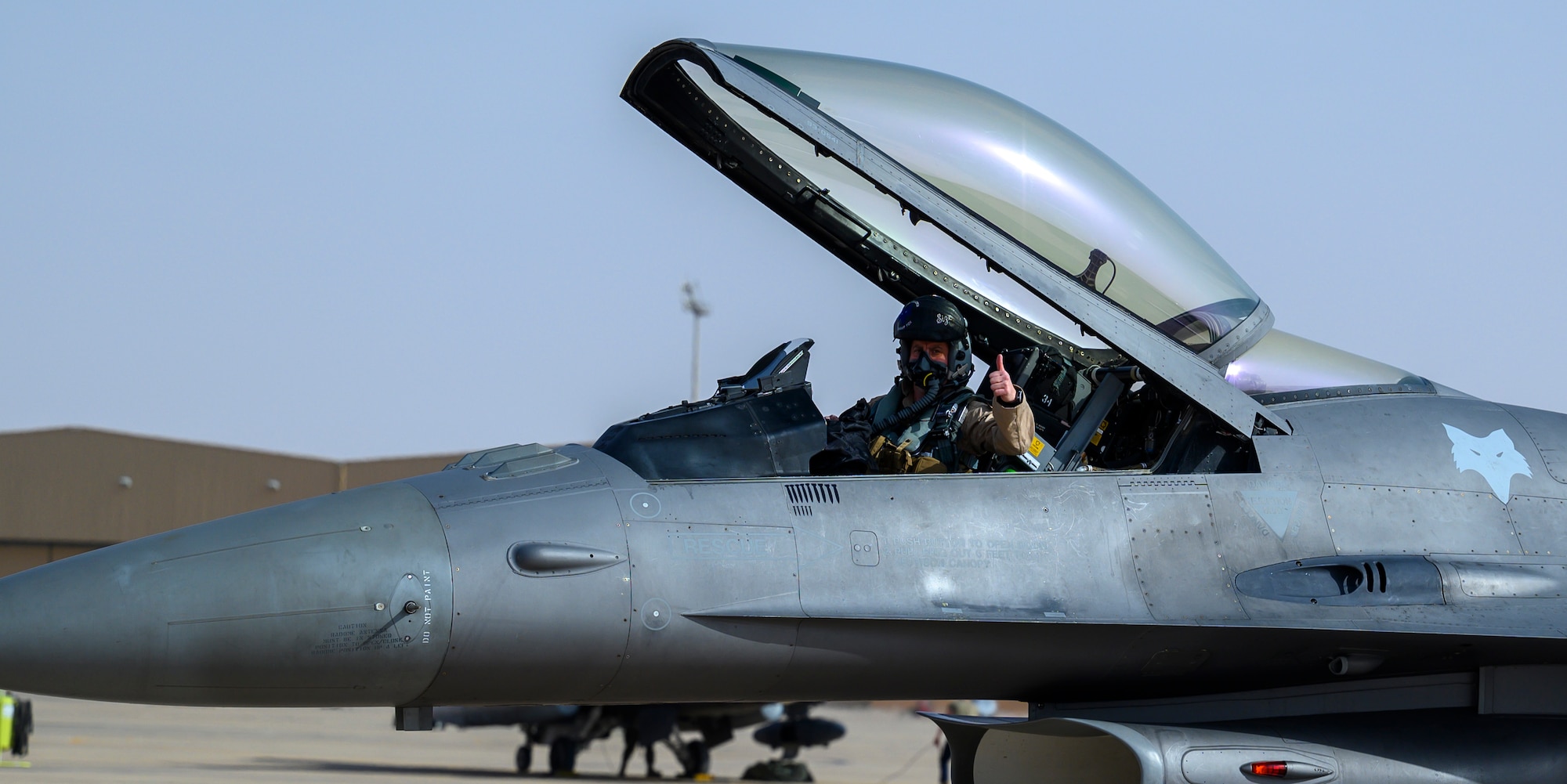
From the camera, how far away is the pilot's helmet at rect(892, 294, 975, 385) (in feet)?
22.8

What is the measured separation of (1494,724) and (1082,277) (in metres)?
2.67

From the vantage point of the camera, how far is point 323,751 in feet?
84.3

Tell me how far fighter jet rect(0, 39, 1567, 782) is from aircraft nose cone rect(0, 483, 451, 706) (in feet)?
0.04

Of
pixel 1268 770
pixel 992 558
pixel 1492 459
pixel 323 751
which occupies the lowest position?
pixel 323 751

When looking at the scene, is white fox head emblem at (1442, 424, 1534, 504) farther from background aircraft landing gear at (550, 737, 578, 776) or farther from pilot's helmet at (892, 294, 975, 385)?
background aircraft landing gear at (550, 737, 578, 776)

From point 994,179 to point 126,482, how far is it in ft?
107

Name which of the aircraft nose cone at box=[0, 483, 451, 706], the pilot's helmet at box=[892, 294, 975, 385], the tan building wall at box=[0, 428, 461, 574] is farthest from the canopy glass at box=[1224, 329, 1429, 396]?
the tan building wall at box=[0, 428, 461, 574]

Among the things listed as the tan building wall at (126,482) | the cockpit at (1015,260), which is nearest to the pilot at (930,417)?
the cockpit at (1015,260)

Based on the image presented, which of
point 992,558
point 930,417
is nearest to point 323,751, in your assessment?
point 930,417

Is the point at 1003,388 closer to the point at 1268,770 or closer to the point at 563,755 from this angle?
the point at 1268,770

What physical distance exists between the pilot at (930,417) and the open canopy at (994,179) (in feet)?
1.74

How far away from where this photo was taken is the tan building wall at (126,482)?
34.1 m

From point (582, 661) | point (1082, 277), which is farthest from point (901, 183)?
point (582, 661)

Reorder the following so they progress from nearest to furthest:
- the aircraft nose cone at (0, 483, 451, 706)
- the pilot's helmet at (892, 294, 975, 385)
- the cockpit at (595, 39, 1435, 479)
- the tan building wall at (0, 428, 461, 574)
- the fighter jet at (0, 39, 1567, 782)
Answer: the aircraft nose cone at (0, 483, 451, 706), the fighter jet at (0, 39, 1567, 782), the cockpit at (595, 39, 1435, 479), the pilot's helmet at (892, 294, 975, 385), the tan building wall at (0, 428, 461, 574)
